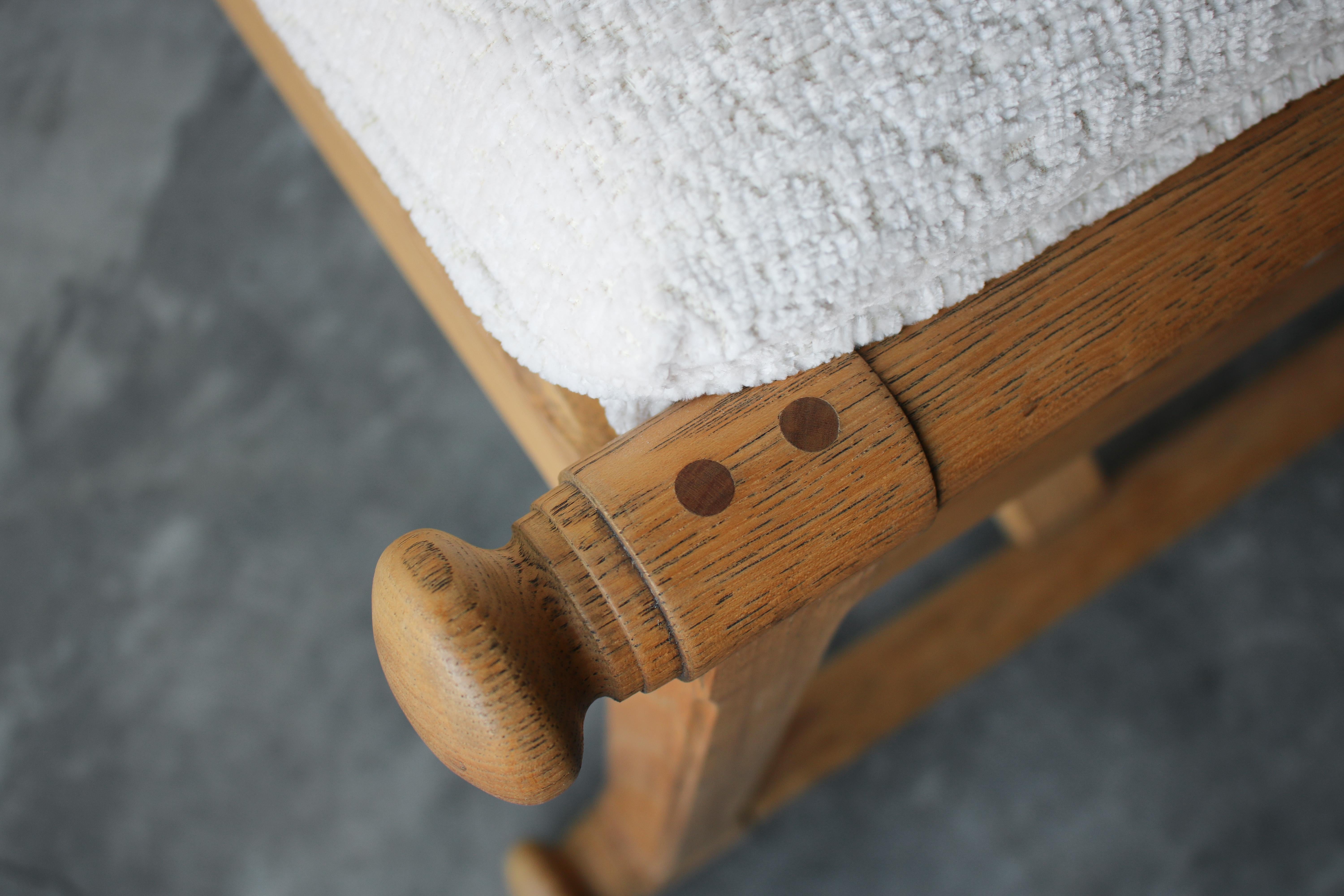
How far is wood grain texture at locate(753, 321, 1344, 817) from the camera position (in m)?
0.57

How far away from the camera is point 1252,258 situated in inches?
7.9

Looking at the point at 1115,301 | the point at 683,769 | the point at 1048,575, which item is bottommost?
the point at 1048,575

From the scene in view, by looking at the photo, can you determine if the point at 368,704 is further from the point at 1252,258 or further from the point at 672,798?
the point at 1252,258

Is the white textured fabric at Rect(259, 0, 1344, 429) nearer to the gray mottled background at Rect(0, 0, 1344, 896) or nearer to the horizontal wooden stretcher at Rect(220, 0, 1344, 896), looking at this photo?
the horizontal wooden stretcher at Rect(220, 0, 1344, 896)

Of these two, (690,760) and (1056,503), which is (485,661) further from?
(1056,503)

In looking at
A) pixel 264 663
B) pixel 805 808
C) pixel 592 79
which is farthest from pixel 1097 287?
pixel 264 663

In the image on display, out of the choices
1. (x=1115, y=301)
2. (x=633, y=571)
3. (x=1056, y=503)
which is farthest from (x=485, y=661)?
(x=1056, y=503)

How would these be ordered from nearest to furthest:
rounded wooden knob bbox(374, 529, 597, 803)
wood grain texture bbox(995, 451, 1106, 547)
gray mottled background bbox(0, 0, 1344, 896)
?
rounded wooden knob bbox(374, 529, 597, 803) < wood grain texture bbox(995, 451, 1106, 547) < gray mottled background bbox(0, 0, 1344, 896)

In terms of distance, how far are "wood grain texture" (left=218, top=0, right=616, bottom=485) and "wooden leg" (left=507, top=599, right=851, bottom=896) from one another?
79 mm

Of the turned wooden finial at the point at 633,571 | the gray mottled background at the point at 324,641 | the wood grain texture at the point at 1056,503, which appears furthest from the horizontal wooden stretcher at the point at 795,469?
the gray mottled background at the point at 324,641

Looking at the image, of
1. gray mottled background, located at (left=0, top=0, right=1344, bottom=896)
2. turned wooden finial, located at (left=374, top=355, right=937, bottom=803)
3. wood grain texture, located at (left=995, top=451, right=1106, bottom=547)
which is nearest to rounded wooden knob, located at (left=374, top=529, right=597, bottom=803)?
turned wooden finial, located at (left=374, top=355, right=937, bottom=803)

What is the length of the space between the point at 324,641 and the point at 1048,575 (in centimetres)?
54

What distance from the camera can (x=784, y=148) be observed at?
0.17 metres

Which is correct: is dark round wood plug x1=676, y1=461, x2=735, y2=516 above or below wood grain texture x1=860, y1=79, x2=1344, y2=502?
above
